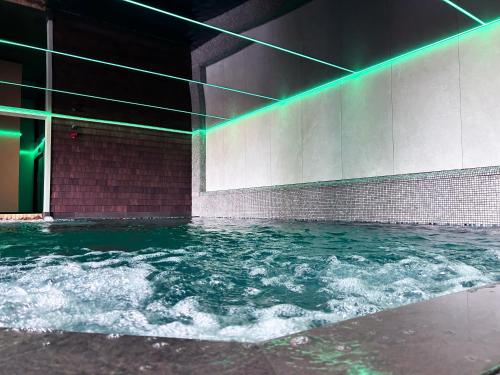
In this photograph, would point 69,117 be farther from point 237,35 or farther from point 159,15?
point 237,35

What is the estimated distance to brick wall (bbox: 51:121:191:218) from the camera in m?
8.74

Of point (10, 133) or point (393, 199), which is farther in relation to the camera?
point (10, 133)

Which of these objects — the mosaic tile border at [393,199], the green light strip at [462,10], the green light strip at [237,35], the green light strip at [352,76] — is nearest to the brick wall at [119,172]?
the green light strip at [352,76]

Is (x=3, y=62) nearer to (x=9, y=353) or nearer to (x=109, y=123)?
(x=109, y=123)

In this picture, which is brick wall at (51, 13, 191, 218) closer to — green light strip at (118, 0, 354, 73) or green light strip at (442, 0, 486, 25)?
green light strip at (118, 0, 354, 73)

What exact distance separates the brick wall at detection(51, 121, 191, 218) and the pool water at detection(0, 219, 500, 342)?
618cm

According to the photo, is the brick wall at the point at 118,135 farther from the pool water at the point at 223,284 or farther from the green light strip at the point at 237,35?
the pool water at the point at 223,284

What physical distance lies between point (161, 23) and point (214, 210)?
17.2ft

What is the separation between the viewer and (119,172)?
944 centimetres

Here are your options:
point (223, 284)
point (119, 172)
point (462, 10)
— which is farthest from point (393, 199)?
point (119, 172)

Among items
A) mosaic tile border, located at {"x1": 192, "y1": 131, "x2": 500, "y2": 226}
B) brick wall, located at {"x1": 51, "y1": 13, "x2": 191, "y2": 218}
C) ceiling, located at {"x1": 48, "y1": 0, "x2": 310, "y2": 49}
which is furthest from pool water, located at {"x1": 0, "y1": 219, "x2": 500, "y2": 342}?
brick wall, located at {"x1": 51, "y1": 13, "x2": 191, "y2": 218}

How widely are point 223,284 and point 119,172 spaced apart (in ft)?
27.3

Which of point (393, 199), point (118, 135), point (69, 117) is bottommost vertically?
point (393, 199)

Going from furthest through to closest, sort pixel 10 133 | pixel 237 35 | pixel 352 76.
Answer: pixel 10 133, pixel 352 76, pixel 237 35
